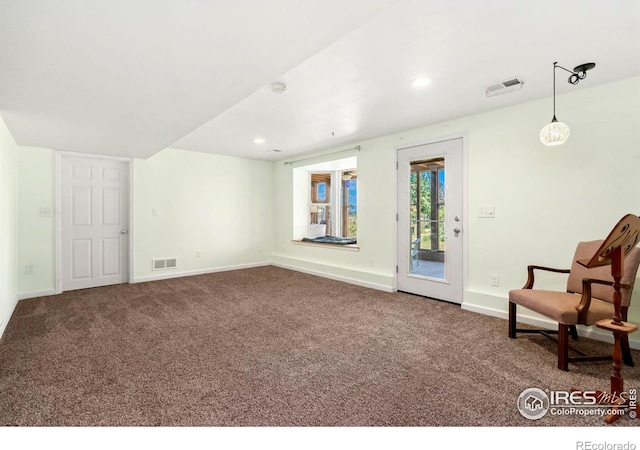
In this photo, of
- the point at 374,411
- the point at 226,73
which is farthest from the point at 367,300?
the point at 226,73

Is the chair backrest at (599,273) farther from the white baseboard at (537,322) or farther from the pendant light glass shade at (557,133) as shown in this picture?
the pendant light glass shade at (557,133)

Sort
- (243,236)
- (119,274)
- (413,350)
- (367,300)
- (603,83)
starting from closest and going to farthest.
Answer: (413,350) < (603,83) < (367,300) < (119,274) < (243,236)

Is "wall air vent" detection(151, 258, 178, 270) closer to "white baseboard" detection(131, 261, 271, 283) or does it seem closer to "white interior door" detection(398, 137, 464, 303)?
"white baseboard" detection(131, 261, 271, 283)

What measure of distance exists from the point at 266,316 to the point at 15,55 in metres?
2.83

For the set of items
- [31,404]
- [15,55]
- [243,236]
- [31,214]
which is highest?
[15,55]

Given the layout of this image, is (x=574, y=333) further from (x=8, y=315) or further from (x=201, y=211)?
(x=8, y=315)

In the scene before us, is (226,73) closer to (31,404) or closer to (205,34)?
(205,34)

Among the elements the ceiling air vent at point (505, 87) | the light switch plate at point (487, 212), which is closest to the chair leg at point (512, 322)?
the light switch plate at point (487, 212)

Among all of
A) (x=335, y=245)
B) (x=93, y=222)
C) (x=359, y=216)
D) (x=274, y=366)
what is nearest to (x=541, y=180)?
(x=359, y=216)

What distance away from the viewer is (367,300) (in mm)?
4031

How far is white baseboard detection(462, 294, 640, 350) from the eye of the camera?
2662mm

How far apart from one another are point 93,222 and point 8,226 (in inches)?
55.5

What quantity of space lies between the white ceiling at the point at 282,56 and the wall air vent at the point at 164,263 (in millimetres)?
Answer: 2423

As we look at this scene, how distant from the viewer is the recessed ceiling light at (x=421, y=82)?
8.61 feet
